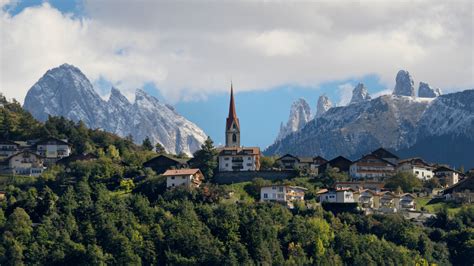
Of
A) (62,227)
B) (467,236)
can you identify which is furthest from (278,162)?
(62,227)

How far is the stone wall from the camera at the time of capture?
114000 millimetres

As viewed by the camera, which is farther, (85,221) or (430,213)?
(430,213)

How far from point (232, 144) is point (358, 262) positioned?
137ft

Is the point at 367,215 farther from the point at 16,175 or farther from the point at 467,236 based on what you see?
Answer: the point at 16,175

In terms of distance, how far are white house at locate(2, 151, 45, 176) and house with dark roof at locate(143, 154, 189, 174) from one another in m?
12.1

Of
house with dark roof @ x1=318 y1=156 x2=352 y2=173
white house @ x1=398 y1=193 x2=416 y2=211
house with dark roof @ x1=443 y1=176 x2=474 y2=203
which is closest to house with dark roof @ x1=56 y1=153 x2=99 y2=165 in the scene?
house with dark roof @ x1=318 y1=156 x2=352 y2=173

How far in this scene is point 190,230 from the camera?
93562mm

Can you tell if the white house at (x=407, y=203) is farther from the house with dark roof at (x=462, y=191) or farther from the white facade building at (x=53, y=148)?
the white facade building at (x=53, y=148)

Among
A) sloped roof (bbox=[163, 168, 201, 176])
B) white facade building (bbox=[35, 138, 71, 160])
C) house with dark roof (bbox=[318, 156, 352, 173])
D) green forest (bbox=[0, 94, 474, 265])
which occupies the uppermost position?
white facade building (bbox=[35, 138, 71, 160])

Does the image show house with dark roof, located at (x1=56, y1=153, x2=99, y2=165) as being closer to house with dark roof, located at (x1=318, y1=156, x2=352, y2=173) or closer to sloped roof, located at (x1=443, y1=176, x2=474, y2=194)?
house with dark roof, located at (x1=318, y1=156, x2=352, y2=173)

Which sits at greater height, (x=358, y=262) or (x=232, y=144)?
(x=232, y=144)

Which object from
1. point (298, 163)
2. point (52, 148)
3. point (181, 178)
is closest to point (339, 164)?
point (298, 163)

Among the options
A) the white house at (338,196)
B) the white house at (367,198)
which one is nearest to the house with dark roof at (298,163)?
the white house at (367,198)

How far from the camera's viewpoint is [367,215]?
104125mm
